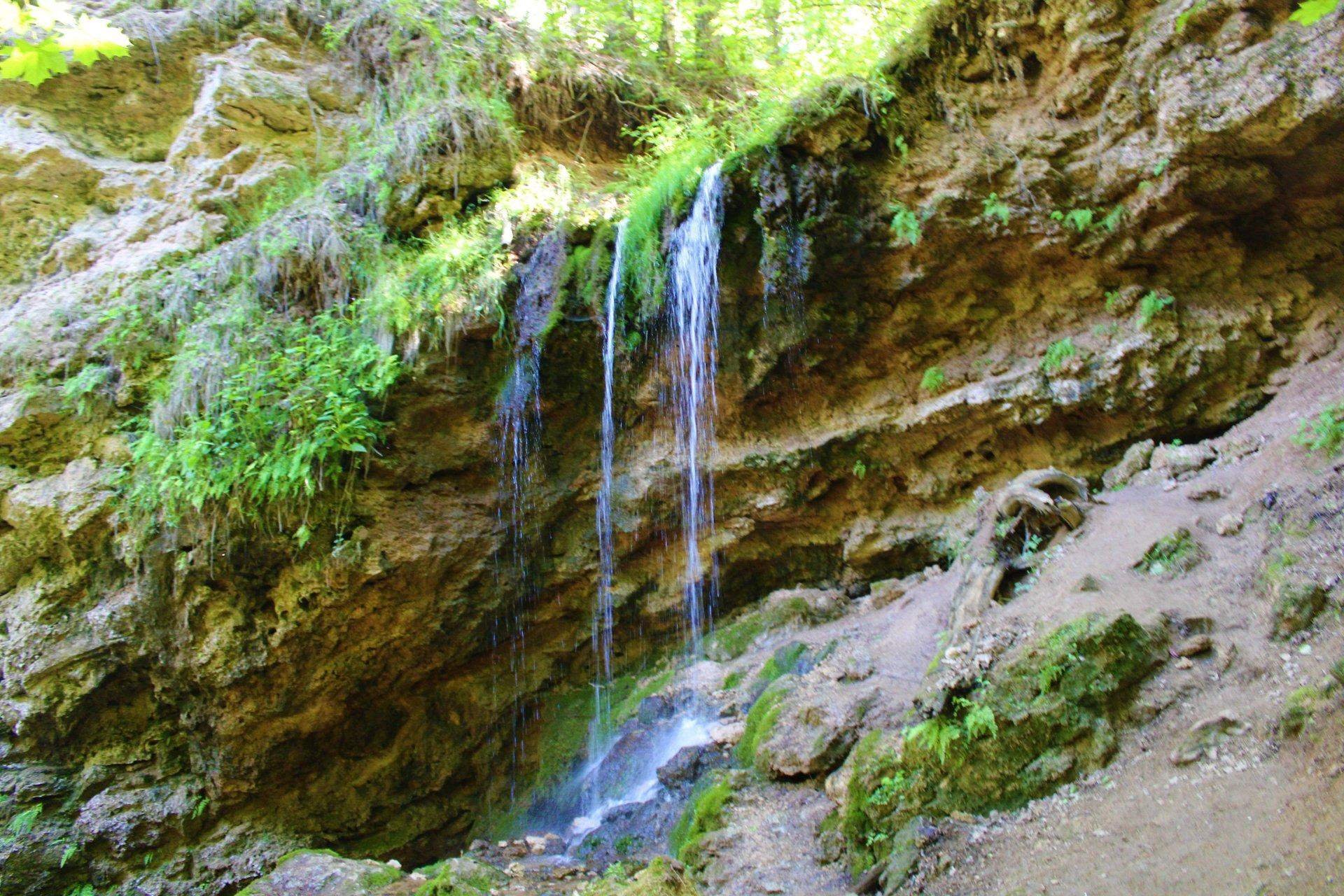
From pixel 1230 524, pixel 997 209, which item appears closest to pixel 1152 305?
pixel 997 209

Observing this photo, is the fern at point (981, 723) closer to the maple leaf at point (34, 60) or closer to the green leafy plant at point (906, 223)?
the green leafy plant at point (906, 223)

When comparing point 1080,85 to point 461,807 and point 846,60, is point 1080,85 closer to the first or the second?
point 846,60

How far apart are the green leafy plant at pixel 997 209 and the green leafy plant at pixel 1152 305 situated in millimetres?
1407

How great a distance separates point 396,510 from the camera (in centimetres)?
776

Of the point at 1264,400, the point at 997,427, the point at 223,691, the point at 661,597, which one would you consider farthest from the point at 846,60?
the point at 223,691

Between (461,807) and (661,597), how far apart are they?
3.20 meters

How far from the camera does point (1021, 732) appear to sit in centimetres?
403

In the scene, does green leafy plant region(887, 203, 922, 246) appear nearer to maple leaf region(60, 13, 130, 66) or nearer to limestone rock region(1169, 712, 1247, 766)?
limestone rock region(1169, 712, 1247, 766)

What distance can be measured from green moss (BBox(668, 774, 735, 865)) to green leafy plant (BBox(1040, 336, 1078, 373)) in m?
4.67

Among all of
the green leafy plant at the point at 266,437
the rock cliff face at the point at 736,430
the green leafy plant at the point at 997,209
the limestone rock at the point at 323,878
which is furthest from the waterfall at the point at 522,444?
the green leafy plant at the point at 997,209

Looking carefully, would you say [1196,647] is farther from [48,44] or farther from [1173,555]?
[48,44]

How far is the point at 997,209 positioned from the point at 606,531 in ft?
16.4

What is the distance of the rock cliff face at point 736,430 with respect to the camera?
667 cm

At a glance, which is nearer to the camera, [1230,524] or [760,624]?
[1230,524]
